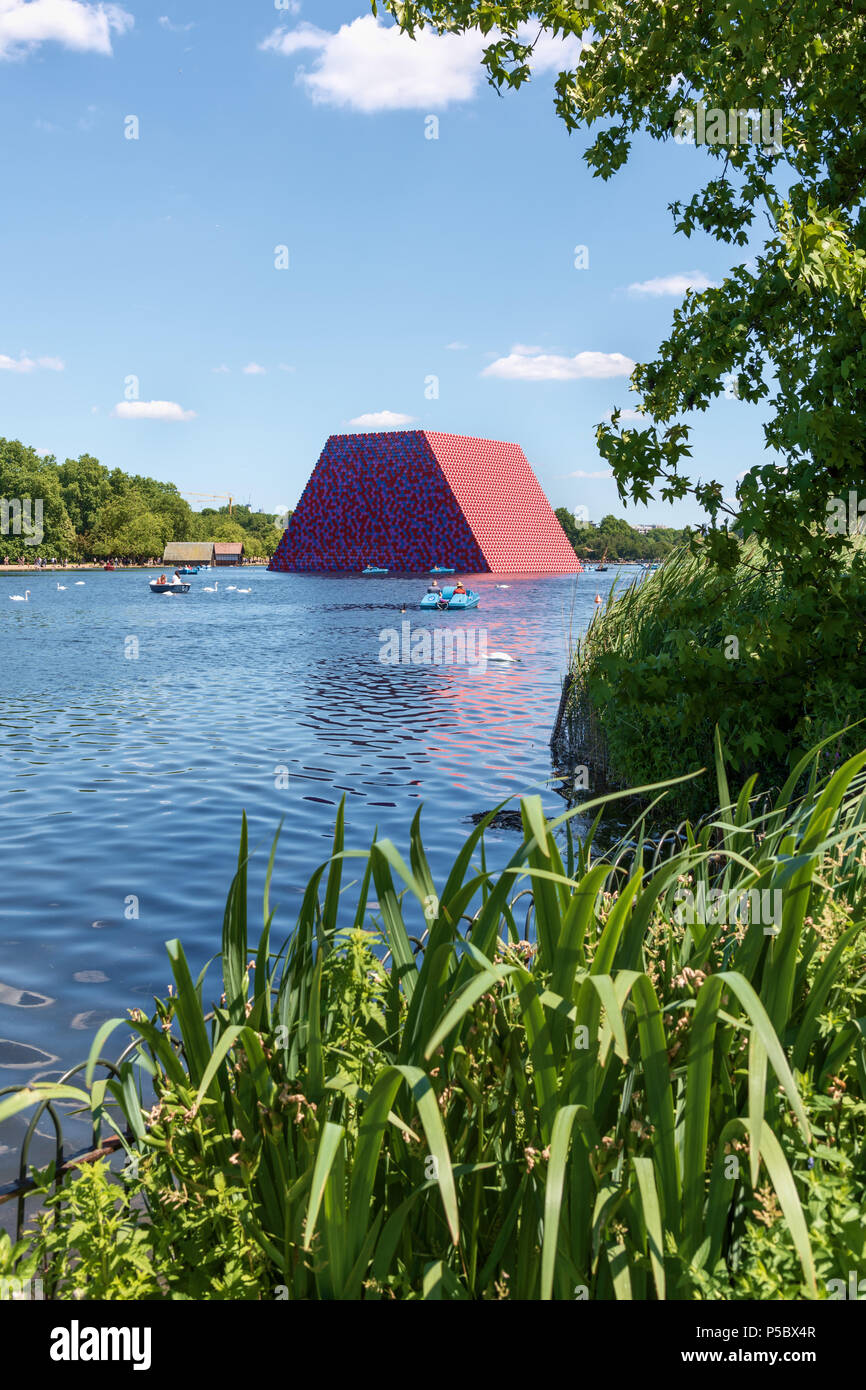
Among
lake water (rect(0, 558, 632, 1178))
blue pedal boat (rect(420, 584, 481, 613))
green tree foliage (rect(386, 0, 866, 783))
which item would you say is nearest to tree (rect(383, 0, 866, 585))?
green tree foliage (rect(386, 0, 866, 783))

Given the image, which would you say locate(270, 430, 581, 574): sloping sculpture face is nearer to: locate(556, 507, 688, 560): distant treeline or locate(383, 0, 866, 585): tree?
locate(556, 507, 688, 560): distant treeline

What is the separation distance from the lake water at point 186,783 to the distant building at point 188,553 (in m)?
114

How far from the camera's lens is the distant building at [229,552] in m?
153

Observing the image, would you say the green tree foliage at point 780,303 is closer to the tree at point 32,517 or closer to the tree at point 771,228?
the tree at point 771,228

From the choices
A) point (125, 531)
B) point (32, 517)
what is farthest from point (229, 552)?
point (32, 517)

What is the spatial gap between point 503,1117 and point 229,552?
156117 mm

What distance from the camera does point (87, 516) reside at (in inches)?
5458

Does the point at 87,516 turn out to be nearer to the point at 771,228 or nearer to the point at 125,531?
the point at 125,531

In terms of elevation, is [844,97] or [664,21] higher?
[664,21]

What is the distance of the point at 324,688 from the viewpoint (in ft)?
67.2

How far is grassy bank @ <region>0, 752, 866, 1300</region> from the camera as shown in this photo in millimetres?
1712
